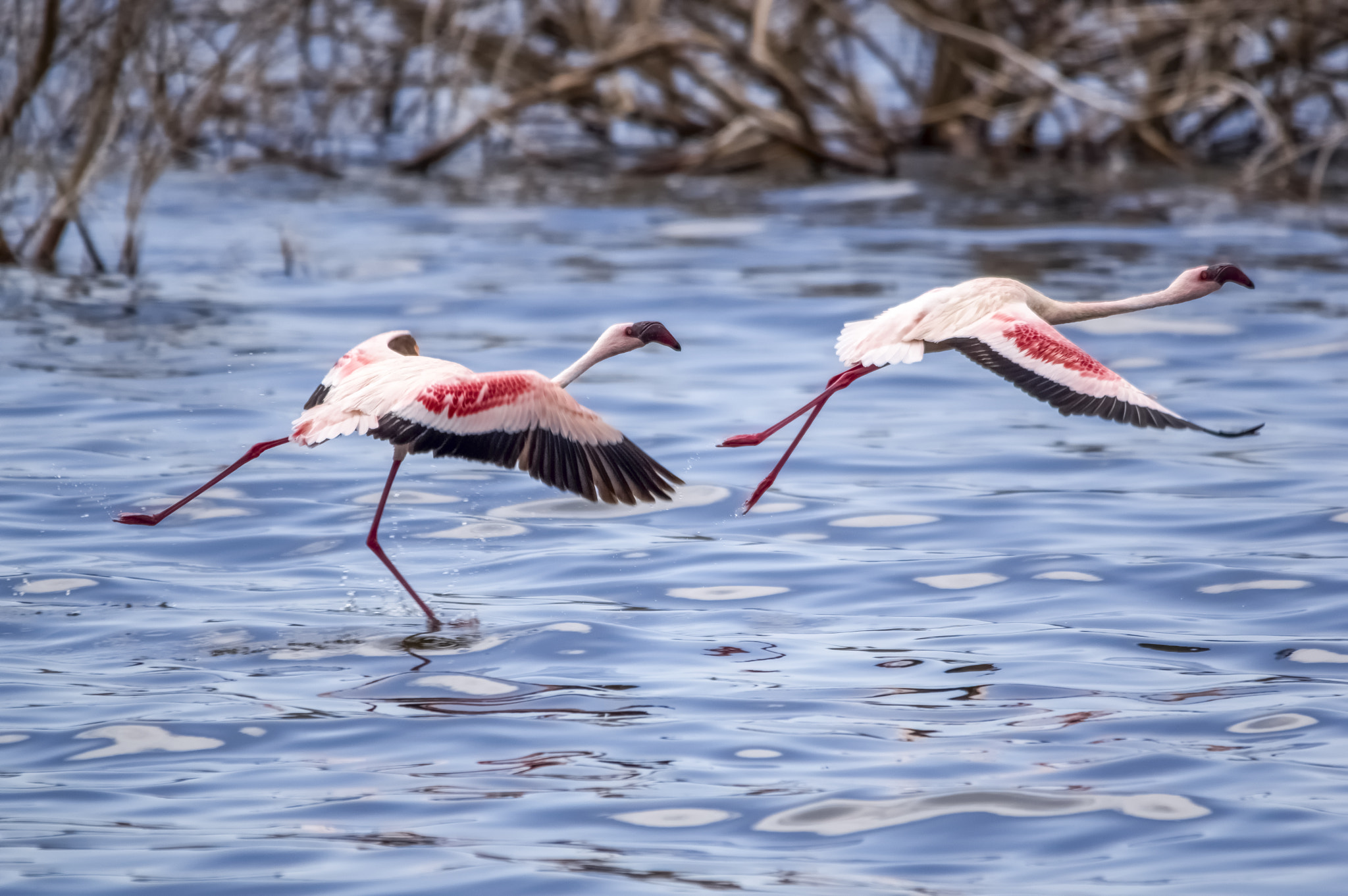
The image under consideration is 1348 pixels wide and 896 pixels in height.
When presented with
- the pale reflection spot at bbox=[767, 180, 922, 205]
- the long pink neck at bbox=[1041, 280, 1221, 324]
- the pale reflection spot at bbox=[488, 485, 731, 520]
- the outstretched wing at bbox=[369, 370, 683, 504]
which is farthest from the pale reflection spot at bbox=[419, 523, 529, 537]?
the pale reflection spot at bbox=[767, 180, 922, 205]

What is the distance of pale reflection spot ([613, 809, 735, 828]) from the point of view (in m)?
6.07

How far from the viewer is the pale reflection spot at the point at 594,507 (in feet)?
35.4

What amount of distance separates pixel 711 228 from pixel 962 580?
10.6 metres

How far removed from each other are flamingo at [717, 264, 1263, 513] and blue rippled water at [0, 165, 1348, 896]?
1.10m

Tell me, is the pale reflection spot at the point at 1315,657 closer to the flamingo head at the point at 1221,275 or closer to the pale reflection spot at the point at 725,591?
the flamingo head at the point at 1221,275

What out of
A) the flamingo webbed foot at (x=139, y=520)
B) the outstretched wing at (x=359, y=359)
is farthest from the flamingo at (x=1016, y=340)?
the flamingo webbed foot at (x=139, y=520)

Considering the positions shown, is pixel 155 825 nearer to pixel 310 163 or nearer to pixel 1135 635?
pixel 1135 635

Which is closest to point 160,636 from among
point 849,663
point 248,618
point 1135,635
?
point 248,618

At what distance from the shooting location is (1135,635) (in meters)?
8.25

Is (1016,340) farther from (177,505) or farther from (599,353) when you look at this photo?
(177,505)

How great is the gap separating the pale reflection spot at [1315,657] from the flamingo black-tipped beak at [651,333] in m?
2.92

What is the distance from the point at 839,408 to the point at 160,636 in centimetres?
646

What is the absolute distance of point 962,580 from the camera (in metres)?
9.22

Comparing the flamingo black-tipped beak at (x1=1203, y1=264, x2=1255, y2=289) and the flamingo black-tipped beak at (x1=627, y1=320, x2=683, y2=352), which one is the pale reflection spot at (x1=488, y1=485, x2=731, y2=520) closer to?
the flamingo black-tipped beak at (x1=627, y1=320, x2=683, y2=352)
